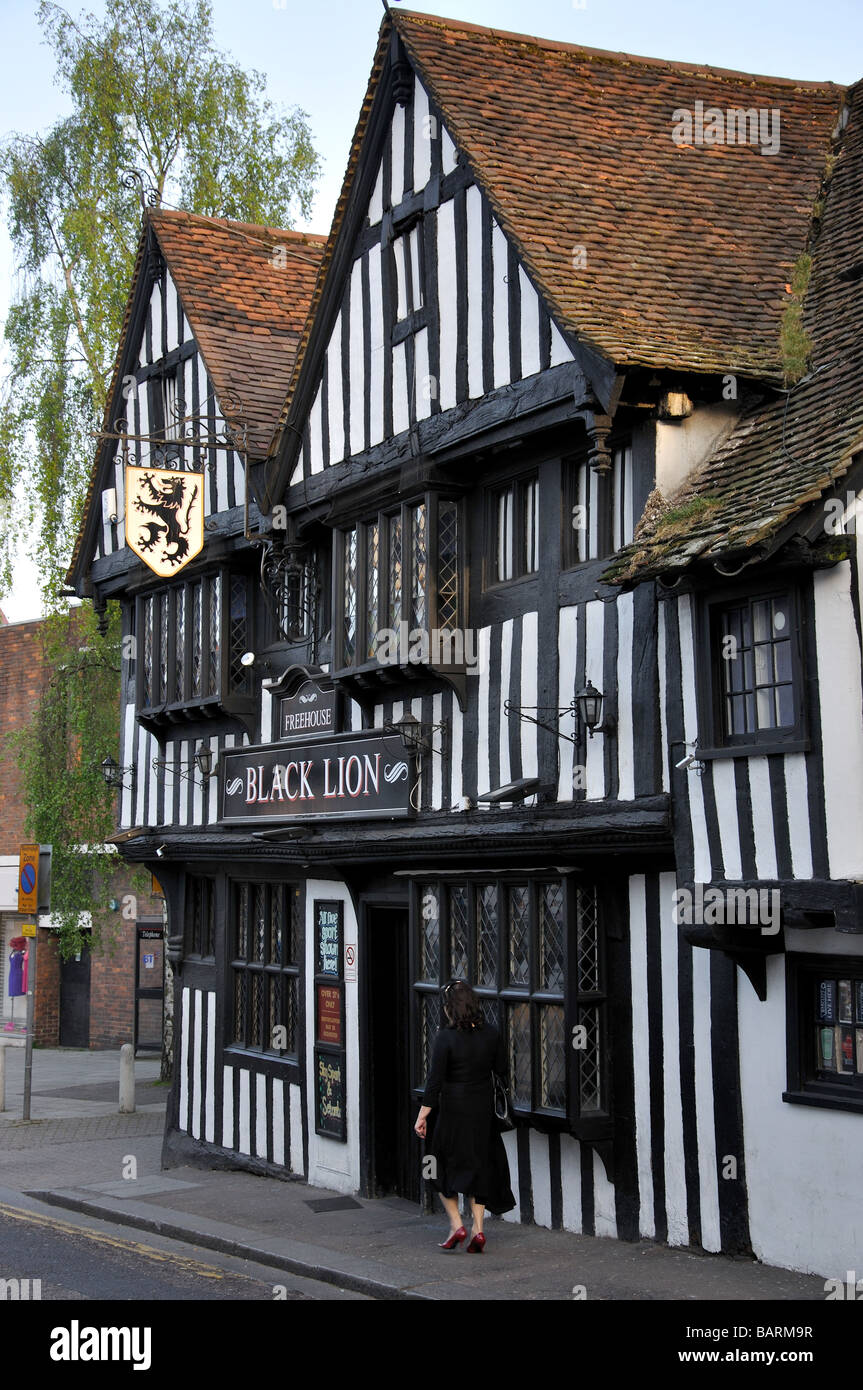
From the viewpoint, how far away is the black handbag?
1024cm

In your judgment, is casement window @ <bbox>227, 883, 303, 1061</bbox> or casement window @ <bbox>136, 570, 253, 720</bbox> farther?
casement window @ <bbox>136, 570, 253, 720</bbox>

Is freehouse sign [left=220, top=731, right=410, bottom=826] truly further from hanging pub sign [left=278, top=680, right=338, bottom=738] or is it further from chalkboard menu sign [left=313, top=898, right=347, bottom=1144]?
chalkboard menu sign [left=313, top=898, right=347, bottom=1144]

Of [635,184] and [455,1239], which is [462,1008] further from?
[635,184]

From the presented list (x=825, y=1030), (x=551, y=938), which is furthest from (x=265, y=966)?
(x=825, y=1030)

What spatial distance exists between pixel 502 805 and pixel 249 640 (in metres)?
4.90

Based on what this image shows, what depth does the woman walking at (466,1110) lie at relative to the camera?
32.7 feet

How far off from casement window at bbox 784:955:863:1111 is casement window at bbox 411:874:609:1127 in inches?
64.7

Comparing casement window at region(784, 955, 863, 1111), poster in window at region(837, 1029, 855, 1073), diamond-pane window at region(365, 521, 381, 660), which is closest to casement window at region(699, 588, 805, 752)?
casement window at region(784, 955, 863, 1111)

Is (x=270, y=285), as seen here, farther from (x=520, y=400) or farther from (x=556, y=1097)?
(x=556, y=1097)

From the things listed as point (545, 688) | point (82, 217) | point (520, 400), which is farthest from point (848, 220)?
point (82, 217)

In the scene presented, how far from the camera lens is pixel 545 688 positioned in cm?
1083

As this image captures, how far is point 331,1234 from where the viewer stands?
11305 millimetres

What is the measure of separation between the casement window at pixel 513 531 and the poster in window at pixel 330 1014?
4.14 meters

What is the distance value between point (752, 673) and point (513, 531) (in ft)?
9.90
